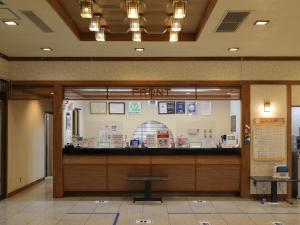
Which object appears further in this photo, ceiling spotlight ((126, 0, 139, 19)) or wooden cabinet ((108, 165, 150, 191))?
wooden cabinet ((108, 165, 150, 191))

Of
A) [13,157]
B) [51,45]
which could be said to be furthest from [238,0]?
[13,157]

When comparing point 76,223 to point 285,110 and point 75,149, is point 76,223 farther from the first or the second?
point 285,110

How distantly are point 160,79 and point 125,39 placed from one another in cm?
169

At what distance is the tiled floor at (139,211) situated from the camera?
591 cm

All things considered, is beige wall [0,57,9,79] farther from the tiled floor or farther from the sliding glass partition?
the sliding glass partition

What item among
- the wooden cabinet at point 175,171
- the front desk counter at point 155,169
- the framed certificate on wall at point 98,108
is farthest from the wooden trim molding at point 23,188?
the wooden cabinet at point 175,171

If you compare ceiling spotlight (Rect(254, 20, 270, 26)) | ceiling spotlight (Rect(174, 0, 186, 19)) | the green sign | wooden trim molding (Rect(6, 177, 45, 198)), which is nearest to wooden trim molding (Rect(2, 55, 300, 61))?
ceiling spotlight (Rect(254, 20, 270, 26))

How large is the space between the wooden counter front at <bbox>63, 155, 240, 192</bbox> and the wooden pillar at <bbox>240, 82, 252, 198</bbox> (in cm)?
17

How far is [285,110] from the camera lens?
7816mm

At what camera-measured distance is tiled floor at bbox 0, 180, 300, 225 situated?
5910 millimetres

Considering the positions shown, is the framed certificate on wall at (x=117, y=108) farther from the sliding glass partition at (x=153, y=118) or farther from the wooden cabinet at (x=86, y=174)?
the wooden cabinet at (x=86, y=174)

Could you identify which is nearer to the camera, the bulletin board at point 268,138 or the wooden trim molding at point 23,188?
the bulletin board at point 268,138

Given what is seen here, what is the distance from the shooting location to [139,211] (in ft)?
21.5

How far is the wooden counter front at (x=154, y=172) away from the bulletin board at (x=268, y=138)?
1.71ft
